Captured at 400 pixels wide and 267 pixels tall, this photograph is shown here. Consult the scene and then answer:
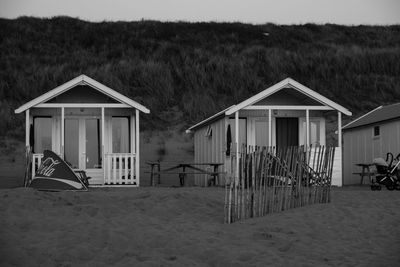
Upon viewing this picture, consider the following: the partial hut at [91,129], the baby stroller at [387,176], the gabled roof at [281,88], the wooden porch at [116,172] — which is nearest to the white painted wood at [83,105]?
the partial hut at [91,129]

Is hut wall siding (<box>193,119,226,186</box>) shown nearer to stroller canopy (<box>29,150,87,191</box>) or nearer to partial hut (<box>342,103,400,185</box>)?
partial hut (<box>342,103,400,185</box>)

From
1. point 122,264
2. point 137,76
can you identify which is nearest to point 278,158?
point 122,264

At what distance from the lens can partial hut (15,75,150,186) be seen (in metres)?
20.0

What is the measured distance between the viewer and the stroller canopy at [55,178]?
52.9 feet

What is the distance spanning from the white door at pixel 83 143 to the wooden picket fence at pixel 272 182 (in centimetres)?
814

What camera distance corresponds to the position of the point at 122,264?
28.6ft

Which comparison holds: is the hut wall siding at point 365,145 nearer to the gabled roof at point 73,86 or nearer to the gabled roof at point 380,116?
the gabled roof at point 380,116

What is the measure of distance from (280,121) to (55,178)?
26.1 feet

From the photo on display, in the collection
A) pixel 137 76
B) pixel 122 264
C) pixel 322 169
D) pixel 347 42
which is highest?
pixel 347 42

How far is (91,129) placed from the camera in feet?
68.8

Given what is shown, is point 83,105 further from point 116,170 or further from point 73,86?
point 116,170

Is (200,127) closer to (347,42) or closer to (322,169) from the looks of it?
(322,169)

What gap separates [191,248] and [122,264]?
1.12 m

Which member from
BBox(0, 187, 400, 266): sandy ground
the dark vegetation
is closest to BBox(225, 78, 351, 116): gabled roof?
BBox(0, 187, 400, 266): sandy ground
